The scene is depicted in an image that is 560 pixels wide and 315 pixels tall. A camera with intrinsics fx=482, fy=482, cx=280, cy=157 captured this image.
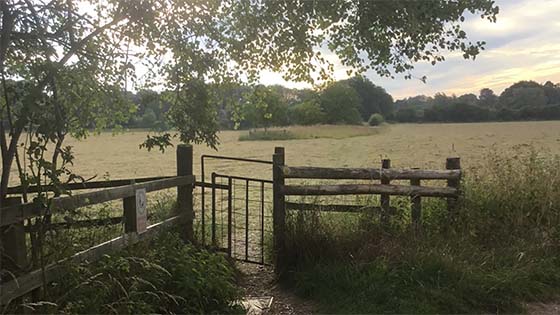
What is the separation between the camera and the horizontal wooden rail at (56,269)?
3.21 meters

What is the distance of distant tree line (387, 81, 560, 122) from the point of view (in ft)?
262

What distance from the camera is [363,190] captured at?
604 centimetres

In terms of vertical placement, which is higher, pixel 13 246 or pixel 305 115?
pixel 305 115

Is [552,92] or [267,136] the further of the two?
[552,92]

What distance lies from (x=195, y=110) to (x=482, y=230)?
12.2 feet

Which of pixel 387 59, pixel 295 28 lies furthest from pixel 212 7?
pixel 387 59

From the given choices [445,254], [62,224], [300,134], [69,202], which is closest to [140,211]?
[62,224]

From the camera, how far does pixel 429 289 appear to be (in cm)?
475

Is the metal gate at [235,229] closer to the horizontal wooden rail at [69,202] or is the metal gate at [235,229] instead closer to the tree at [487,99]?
the horizontal wooden rail at [69,202]

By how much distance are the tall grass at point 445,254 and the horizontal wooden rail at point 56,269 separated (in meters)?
1.93

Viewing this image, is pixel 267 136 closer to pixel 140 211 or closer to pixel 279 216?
pixel 279 216

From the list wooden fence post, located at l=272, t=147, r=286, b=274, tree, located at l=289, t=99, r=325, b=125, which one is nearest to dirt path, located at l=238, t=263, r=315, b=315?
wooden fence post, located at l=272, t=147, r=286, b=274

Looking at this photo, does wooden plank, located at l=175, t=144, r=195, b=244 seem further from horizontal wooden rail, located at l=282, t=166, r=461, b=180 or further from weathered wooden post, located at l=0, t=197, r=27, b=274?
weathered wooden post, located at l=0, t=197, r=27, b=274

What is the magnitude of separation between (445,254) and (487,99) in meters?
102
